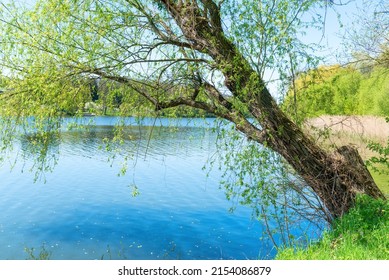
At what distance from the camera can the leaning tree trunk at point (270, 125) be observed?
6609mm

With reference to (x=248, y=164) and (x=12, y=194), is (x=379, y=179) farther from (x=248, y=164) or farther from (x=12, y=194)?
(x=12, y=194)

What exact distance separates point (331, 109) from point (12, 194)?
11.6 metres

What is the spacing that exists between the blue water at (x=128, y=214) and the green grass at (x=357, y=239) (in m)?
2.11

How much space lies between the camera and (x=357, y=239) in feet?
18.9

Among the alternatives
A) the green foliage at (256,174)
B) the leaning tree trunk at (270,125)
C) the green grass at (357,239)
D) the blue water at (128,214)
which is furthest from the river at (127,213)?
the green grass at (357,239)

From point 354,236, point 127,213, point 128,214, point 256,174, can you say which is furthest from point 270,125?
point 127,213

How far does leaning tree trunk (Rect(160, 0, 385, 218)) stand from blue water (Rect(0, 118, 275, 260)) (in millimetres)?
1006

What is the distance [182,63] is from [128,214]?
6793 millimetres

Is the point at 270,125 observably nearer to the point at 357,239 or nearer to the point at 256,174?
the point at 256,174

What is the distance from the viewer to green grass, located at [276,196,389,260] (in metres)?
5.10

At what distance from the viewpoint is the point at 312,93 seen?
284 inches

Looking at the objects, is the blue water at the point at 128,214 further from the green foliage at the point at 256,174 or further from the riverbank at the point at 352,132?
the riverbank at the point at 352,132

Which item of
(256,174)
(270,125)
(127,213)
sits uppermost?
(270,125)

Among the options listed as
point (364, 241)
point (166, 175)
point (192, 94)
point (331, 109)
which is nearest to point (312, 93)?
point (331, 109)
